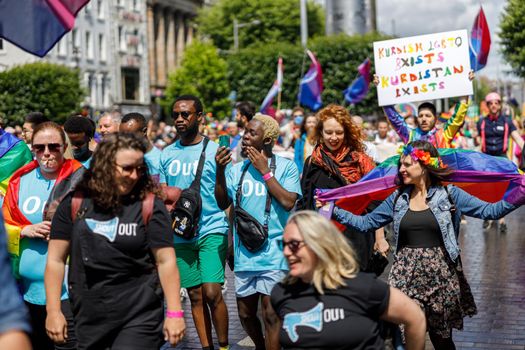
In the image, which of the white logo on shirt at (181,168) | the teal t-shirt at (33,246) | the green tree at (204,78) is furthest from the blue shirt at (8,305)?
the green tree at (204,78)

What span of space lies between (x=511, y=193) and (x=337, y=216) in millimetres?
1150

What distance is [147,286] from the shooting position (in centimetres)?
476

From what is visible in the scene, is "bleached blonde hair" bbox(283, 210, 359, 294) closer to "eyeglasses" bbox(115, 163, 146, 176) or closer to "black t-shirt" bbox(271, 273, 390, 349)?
"black t-shirt" bbox(271, 273, 390, 349)

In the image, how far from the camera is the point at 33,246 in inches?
222

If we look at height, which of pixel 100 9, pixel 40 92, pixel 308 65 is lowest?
pixel 40 92

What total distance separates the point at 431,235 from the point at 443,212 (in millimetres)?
166

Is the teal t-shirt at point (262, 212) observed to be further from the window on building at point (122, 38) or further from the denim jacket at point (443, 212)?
the window on building at point (122, 38)

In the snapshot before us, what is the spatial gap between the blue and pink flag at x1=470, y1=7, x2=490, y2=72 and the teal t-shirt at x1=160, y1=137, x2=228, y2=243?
6.23 metres

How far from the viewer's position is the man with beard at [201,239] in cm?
711

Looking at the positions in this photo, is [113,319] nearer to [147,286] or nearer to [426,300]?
[147,286]

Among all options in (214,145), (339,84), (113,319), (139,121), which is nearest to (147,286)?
(113,319)

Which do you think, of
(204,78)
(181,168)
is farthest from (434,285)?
(204,78)

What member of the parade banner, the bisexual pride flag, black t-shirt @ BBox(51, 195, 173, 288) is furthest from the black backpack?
the parade banner

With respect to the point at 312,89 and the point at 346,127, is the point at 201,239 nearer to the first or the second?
the point at 346,127
